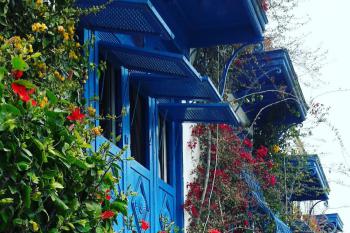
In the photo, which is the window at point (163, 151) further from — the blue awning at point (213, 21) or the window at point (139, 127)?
the blue awning at point (213, 21)

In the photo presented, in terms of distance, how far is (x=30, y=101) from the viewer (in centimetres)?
399

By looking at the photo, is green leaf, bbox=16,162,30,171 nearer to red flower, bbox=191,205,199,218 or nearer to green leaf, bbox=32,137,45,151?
green leaf, bbox=32,137,45,151

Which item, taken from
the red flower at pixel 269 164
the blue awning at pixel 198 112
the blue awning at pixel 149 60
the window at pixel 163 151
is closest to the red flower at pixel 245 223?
the red flower at pixel 269 164

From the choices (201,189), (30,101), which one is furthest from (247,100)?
(30,101)

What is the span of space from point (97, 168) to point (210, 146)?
538 cm

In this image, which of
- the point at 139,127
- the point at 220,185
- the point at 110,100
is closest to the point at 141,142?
the point at 139,127

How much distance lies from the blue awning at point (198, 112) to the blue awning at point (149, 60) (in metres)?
1.18

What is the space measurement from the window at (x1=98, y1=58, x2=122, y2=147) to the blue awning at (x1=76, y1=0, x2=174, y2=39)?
83 cm

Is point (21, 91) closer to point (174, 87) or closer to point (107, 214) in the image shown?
point (107, 214)

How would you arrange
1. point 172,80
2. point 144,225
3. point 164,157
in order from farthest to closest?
point 164,157 → point 172,80 → point 144,225

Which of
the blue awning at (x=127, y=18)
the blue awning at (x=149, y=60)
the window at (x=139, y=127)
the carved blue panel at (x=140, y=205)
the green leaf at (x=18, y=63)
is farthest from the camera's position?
the window at (x=139, y=127)

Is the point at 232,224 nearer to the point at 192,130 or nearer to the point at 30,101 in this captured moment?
the point at 192,130

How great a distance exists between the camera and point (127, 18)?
229 inches

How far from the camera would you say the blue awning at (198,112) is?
8.30 metres
